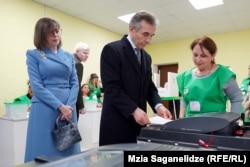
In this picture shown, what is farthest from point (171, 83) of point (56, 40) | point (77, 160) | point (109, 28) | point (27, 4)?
point (77, 160)

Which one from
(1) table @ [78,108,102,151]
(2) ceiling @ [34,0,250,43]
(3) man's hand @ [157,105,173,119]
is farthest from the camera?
(2) ceiling @ [34,0,250,43]

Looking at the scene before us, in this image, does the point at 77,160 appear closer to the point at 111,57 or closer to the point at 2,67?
the point at 111,57

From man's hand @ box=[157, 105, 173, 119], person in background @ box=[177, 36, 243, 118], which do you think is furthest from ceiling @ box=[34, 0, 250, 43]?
man's hand @ box=[157, 105, 173, 119]

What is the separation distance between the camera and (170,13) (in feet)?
15.0

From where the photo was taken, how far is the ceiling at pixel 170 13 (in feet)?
13.3

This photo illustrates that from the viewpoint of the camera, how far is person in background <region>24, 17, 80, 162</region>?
4.71ft

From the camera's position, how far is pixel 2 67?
134 inches

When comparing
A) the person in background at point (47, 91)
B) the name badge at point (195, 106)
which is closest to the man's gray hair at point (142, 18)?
A: the name badge at point (195, 106)

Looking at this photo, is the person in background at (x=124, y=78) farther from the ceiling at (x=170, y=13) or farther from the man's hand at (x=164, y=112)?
the ceiling at (x=170, y=13)

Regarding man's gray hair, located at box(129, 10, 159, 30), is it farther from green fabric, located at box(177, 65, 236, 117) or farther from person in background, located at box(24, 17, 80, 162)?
person in background, located at box(24, 17, 80, 162)

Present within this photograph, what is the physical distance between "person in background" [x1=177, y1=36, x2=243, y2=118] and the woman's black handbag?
2.31 ft

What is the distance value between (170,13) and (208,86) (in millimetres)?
3556

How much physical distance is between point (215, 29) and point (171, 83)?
2.33 meters

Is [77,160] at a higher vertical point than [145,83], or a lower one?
lower
